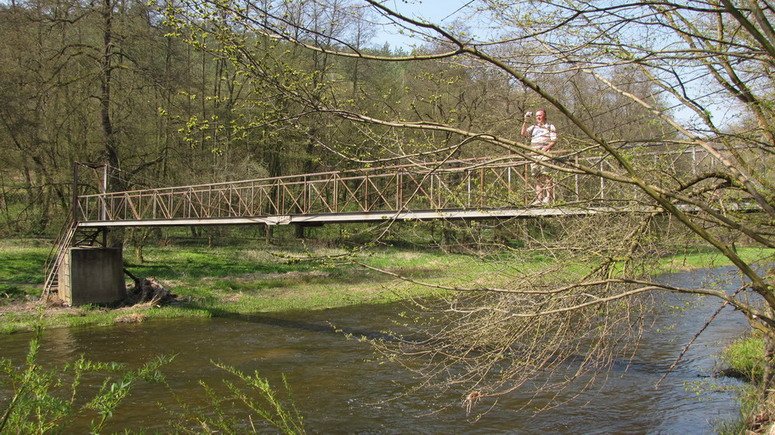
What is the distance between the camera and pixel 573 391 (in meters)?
9.33

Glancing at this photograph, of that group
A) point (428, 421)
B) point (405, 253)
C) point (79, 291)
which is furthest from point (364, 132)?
point (405, 253)

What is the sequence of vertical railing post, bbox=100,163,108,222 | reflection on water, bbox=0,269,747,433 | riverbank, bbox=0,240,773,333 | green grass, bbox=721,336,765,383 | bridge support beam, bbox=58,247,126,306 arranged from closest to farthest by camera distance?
1. reflection on water, bbox=0,269,747,433
2. green grass, bbox=721,336,765,383
3. riverbank, bbox=0,240,773,333
4. bridge support beam, bbox=58,247,126,306
5. vertical railing post, bbox=100,163,108,222

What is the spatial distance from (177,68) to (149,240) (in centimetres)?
786

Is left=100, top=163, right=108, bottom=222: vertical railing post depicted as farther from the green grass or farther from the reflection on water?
the green grass

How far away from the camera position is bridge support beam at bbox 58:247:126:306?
1811 cm

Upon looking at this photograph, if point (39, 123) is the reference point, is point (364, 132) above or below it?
below

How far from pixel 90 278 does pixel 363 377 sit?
11.3 m

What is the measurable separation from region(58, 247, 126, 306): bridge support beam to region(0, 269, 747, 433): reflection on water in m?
3.35

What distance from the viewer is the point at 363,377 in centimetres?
1033

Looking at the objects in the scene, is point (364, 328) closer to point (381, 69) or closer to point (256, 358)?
point (256, 358)

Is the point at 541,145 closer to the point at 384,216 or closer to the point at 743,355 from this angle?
the point at 384,216

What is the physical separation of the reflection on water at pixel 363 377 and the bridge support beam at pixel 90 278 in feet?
11.0

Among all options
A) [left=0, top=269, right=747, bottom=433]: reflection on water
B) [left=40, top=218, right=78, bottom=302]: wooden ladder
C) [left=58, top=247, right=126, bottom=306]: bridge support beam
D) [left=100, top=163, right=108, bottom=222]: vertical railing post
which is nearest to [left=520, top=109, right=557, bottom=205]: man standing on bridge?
[left=0, top=269, right=747, bottom=433]: reflection on water

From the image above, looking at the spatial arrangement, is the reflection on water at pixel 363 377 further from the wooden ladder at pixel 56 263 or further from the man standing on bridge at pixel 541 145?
the wooden ladder at pixel 56 263
